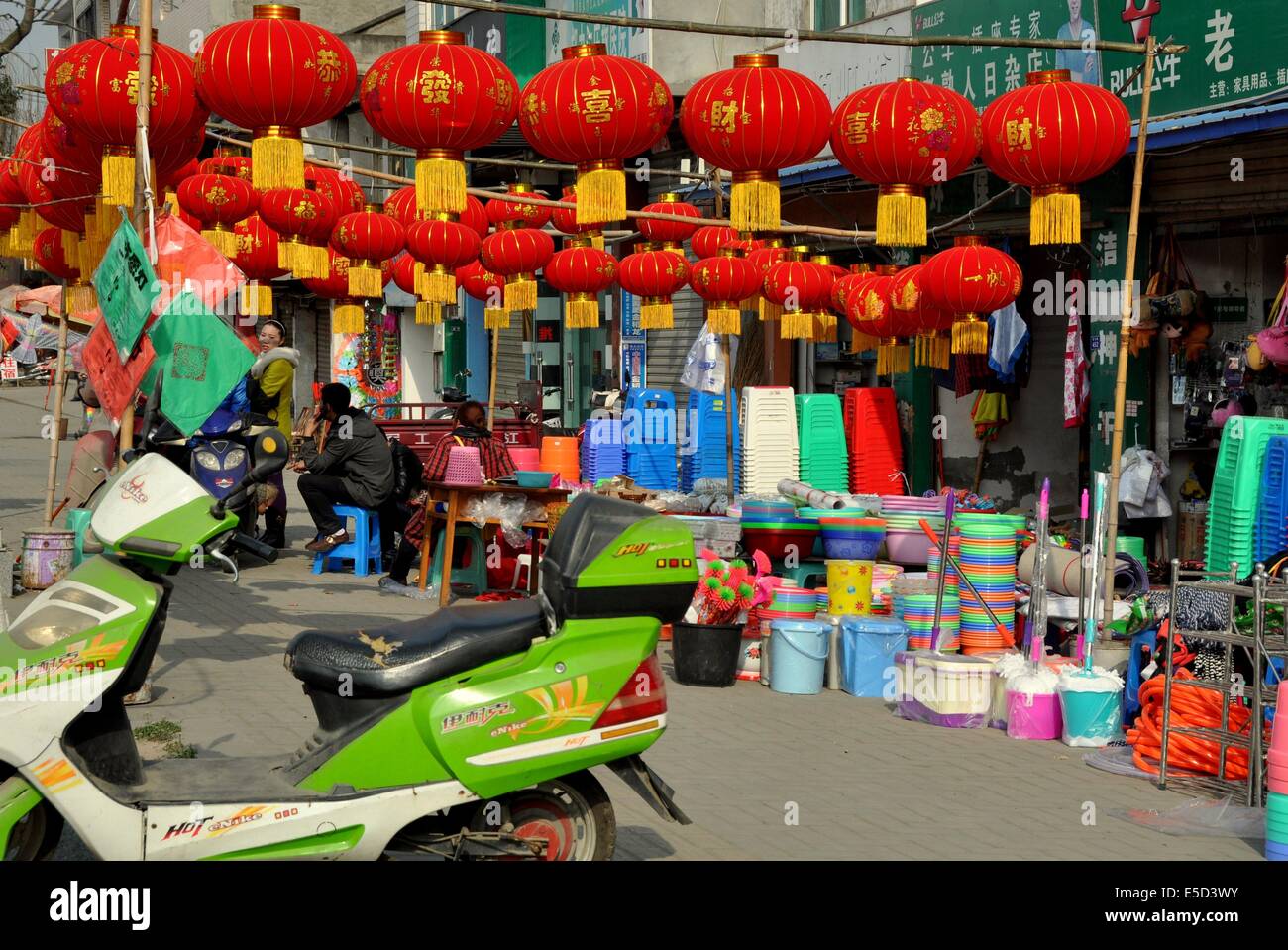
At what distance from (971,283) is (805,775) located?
4490 mm

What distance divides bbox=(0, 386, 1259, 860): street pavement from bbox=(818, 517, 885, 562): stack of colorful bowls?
151cm

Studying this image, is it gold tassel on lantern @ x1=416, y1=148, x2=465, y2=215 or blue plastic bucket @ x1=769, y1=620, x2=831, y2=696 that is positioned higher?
gold tassel on lantern @ x1=416, y1=148, x2=465, y2=215

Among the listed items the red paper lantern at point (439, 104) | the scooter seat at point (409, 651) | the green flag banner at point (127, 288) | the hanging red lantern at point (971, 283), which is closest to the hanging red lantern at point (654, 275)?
the hanging red lantern at point (971, 283)

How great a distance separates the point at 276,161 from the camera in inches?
353

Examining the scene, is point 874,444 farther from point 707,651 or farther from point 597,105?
point 597,105

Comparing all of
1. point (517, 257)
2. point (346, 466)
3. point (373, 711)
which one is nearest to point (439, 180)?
point (373, 711)

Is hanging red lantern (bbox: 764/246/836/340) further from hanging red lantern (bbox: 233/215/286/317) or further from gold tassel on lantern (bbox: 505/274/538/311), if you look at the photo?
hanging red lantern (bbox: 233/215/286/317)

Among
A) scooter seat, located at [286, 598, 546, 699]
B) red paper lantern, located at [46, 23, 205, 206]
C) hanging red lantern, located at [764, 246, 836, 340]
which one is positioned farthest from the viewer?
hanging red lantern, located at [764, 246, 836, 340]

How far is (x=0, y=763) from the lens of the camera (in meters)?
5.07

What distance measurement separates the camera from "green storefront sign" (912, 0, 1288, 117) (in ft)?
38.7

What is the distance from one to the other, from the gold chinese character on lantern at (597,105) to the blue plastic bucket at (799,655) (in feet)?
11.4

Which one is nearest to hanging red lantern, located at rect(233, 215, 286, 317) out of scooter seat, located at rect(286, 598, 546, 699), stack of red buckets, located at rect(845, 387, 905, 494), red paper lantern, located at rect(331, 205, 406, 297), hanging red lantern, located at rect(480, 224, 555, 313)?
red paper lantern, located at rect(331, 205, 406, 297)

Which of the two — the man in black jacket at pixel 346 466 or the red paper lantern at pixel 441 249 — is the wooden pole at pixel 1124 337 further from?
the man in black jacket at pixel 346 466

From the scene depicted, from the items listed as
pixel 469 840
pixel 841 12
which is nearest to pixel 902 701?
pixel 469 840
